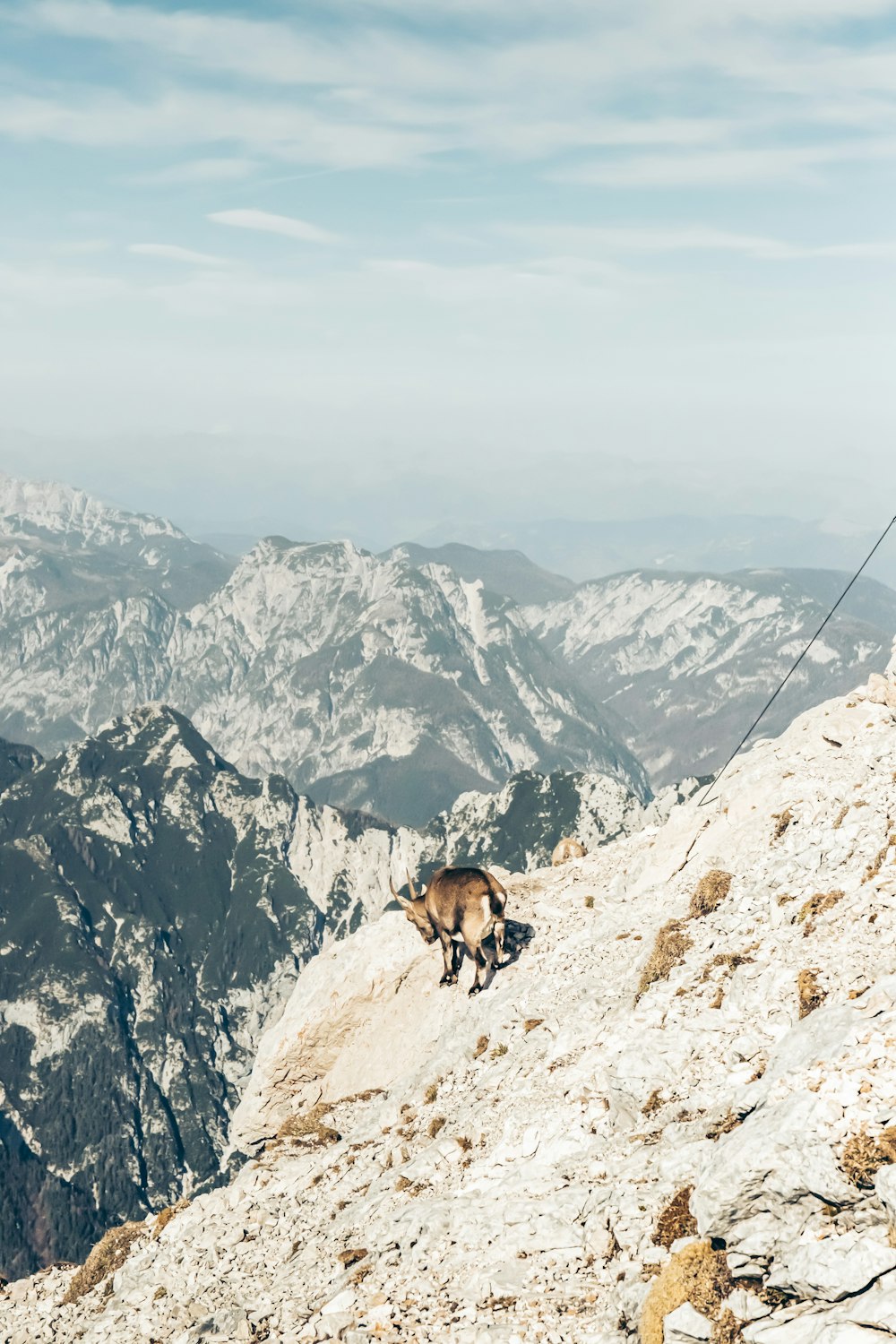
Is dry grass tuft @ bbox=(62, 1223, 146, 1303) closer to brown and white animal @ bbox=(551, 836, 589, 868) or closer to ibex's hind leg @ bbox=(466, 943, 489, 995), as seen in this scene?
ibex's hind leg @ bbox=(466, 943, 489, 995)

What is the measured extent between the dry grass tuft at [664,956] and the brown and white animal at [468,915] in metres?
8.51

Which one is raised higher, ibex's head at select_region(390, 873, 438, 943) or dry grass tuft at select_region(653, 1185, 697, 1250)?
dry grass tuft at select_region(653, 1185, 697, 1250)

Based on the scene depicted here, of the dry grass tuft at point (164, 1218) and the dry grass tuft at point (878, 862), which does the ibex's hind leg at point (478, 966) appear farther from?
the dry grass tuft at point (878, 862)

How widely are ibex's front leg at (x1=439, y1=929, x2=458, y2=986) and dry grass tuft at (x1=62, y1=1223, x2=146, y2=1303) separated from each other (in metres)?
15.5

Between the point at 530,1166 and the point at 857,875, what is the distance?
13.6 m

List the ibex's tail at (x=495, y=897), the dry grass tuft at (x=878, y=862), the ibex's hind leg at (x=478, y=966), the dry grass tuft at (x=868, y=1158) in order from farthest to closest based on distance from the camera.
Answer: the ibex's hind leg at (x=478, y=966), the ibex's tail at (x=495, y=897), the dry grass tuft at (x=878, y=862), the dry grass tuft at (x=868, y=1158)

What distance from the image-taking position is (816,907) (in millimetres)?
32500

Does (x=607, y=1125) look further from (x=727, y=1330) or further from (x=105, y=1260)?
(x=105, y=1260)

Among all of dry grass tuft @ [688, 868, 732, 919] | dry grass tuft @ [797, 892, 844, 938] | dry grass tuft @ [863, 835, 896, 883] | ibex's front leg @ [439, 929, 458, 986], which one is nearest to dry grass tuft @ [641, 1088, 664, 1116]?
dry grass tuft @ [797, 892, 844, 938]

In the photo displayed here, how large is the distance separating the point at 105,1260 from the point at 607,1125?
2403 centimetres

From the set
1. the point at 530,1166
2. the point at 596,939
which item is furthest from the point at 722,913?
the point at 530,1166

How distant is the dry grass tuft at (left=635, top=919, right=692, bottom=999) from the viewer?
113 ft

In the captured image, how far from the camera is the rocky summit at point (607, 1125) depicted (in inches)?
762

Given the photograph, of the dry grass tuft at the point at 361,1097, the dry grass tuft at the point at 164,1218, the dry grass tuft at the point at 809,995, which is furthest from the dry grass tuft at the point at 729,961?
the dry grass tuft at the point at 164,1218
